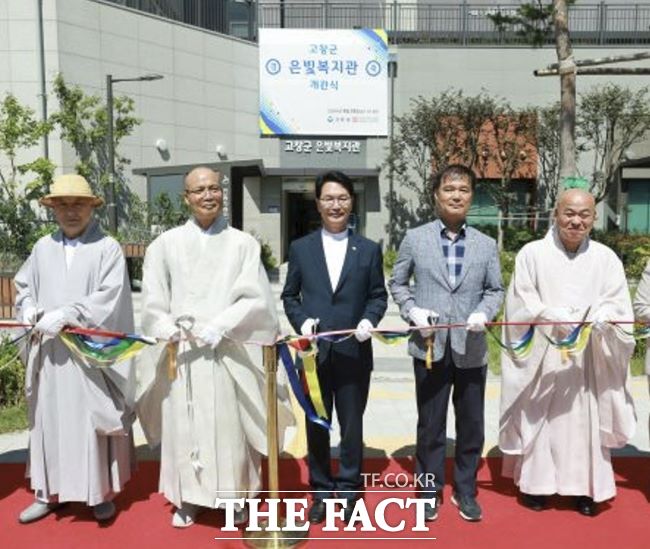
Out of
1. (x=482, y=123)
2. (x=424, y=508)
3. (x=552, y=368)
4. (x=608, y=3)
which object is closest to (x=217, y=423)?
(x=424, y=508)

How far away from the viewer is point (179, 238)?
330 cm

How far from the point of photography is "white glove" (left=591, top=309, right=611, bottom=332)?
3.25 metres

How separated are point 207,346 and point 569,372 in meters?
1.98

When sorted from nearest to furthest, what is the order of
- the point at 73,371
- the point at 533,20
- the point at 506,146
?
the point at 73,371 < the point at 533,20 < the point at 506,146

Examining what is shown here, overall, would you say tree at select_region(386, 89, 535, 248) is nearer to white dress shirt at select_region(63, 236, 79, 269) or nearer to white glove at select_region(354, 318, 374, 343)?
white glove at select_region(354, 318, 374, 343)

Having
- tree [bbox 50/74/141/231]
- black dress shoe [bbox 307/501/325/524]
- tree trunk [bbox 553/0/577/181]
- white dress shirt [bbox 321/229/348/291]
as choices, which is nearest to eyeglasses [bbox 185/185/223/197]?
white dress shirt [bbox 321/229/348/291]

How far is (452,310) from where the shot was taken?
3.36m

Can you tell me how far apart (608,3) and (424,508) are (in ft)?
73.6

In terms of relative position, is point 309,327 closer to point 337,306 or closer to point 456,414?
point 337,306

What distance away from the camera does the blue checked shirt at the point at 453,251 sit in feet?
11.1

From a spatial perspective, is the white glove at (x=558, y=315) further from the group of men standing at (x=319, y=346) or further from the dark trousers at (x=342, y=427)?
the dark trousers at (x=342, y=427)

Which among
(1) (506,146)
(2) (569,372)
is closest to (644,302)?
(2) (569,372)

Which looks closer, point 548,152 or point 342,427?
point 342,427

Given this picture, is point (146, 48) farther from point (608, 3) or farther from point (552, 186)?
point (608, 3)
